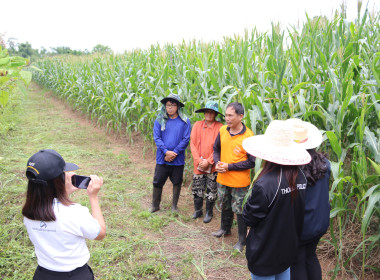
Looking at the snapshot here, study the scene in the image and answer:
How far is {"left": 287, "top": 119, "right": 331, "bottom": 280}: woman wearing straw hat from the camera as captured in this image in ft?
6.33

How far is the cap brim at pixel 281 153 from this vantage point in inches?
68.1

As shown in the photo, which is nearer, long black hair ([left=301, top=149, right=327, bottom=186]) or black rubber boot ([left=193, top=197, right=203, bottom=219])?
long black hair ([left=301, top=149, right=327, bottom=186])

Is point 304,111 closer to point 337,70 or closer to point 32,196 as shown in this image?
point 337,70

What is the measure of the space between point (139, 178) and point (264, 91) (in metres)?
2.83

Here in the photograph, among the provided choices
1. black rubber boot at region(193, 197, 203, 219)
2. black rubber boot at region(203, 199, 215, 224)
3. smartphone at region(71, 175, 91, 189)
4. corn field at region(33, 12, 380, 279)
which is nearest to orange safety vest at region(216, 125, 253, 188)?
corn field at region(33, 12, 380, 279)

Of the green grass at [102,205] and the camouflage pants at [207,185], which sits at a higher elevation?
the camouflage pants at [207,185]

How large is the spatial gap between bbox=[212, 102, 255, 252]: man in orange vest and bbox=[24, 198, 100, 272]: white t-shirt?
1.76m

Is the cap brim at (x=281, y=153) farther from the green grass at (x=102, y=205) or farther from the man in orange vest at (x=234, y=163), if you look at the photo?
the green grass at (x=102, y=205)

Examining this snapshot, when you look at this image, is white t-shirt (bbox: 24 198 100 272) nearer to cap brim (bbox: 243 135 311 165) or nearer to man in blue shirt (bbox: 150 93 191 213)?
cap brim (bbox: 243 135 311 165)

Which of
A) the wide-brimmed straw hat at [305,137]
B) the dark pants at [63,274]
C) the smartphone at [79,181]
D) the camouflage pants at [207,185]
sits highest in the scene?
the wide-brimmed straw hat at [305,137]

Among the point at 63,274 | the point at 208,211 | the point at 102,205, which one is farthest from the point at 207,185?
the point at 63,274

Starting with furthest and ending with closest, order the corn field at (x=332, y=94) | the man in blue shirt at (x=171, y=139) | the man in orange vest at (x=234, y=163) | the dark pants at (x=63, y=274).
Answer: the man in blue shirt at (x=171, y=139), the man in orange vest at (x=234, y=163), the corn field at (x=332, y=94), the dark pants at (x=63, y=274)

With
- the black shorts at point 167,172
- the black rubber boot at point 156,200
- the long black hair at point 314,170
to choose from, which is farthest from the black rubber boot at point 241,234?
the long black hair at point 314,170

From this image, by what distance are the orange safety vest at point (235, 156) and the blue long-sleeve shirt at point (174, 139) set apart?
2.56 feet
